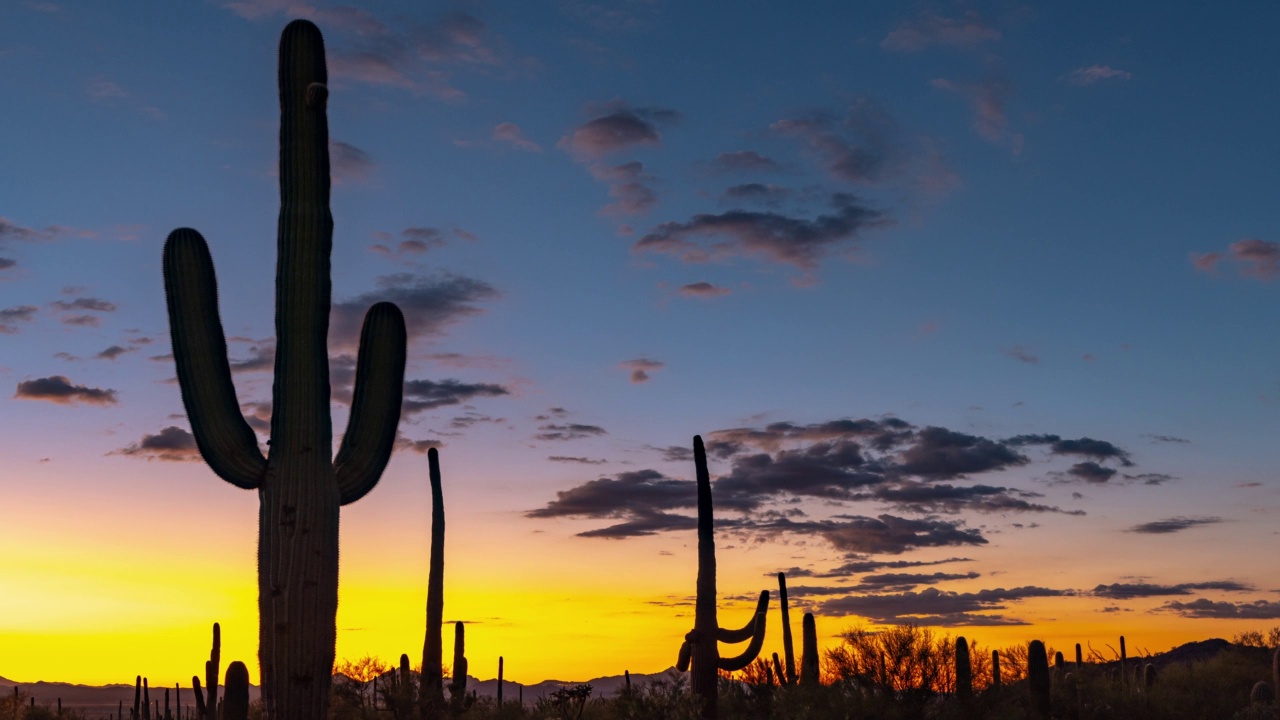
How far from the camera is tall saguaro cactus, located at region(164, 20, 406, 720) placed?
45.2 feet

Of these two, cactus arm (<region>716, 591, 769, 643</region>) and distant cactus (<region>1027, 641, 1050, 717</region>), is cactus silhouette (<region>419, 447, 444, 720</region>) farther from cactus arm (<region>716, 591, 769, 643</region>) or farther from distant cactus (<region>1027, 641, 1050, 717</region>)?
distant cactus (<region>1027, 641, 1050, 717</region>)

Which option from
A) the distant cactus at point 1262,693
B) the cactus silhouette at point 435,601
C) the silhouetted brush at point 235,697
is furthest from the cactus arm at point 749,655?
the distant cactus at point 1262,693

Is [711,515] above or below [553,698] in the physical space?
above

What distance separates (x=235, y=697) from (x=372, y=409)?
13.8ft

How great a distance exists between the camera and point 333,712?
24188 millimetres

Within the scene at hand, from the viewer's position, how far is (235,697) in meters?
15.7

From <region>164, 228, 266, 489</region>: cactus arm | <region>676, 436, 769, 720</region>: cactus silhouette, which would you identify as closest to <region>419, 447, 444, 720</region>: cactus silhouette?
<region>676, 436, 769, 720</region>: cactus silhouette

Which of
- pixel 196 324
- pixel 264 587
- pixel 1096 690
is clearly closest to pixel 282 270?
pixel 196 324

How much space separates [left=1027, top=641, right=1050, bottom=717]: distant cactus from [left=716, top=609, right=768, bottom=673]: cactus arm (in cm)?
505

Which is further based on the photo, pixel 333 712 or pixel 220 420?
pixel 333 712

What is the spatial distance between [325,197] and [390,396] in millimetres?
2632

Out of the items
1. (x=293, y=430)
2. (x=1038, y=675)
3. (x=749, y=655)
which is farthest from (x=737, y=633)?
(x=293, y=430)

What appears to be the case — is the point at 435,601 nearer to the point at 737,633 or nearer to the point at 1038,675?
the point at 737,633

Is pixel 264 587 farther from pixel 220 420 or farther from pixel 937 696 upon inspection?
pixel 937 696
